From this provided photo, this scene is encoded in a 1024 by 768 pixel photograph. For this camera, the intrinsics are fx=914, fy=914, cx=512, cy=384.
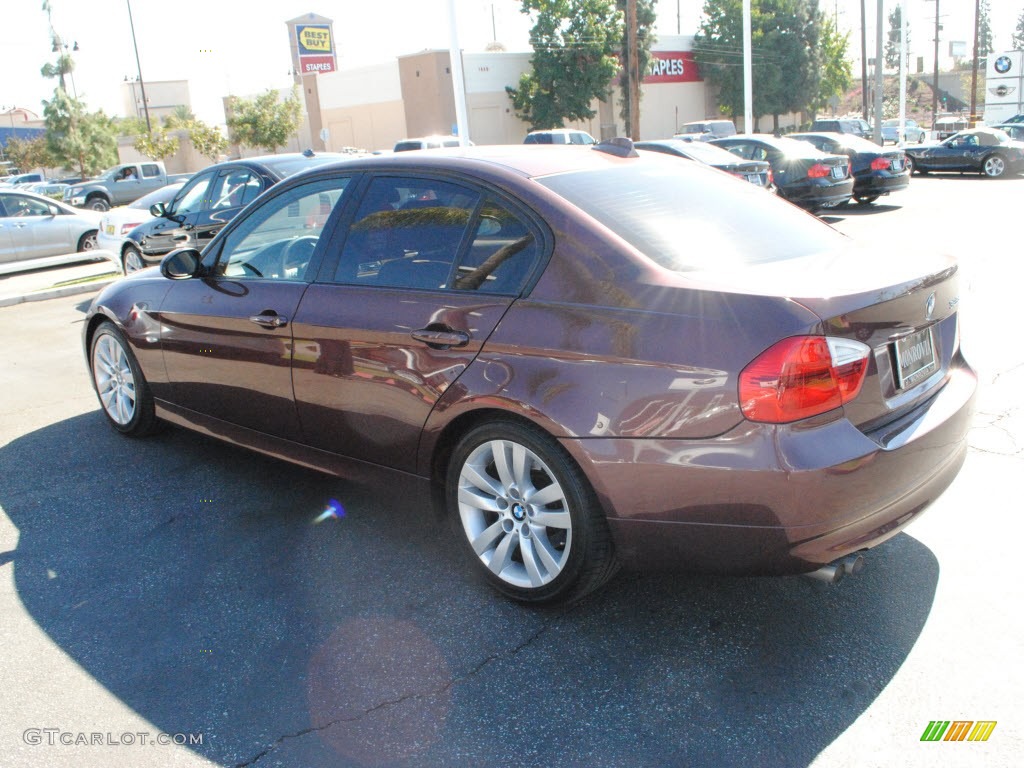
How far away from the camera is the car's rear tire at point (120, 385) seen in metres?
5.38

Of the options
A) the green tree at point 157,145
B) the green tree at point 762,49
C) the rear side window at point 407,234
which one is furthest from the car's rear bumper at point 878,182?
the green tree at point 157,145

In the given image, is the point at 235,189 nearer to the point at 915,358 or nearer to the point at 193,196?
the point at 193,196

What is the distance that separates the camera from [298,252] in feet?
14.0

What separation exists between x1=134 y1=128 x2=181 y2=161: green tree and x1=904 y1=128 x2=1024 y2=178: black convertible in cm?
4130

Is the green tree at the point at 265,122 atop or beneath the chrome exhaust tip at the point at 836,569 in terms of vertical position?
atop

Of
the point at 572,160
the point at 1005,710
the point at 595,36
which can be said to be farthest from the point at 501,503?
the point at 595,36

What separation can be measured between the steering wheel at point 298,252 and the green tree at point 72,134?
4763 centimetres

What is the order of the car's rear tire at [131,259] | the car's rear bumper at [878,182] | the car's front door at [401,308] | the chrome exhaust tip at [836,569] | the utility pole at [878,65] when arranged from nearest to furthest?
the chrome exhaust tip at [836,569] < the car's front door at [401,308] < the car's rear tire at [131,259] < the car's rear bumper at [878,182] < the utility pole at [878,65]

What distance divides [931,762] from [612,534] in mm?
1140

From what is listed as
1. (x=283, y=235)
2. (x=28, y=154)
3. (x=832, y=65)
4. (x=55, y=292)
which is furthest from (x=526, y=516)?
(x=832, y=65)

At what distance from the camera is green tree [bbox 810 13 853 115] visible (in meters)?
63.0

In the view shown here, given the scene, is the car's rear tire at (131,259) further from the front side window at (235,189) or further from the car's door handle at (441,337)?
the car's door handle at (441,337)

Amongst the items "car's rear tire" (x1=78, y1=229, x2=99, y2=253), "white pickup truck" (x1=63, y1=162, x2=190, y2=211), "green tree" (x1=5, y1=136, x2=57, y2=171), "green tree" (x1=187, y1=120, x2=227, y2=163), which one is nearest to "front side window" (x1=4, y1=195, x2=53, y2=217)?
"car's rear tire" (x1=78, y1=229, x2=99, y2=253)

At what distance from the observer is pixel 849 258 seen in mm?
3475
